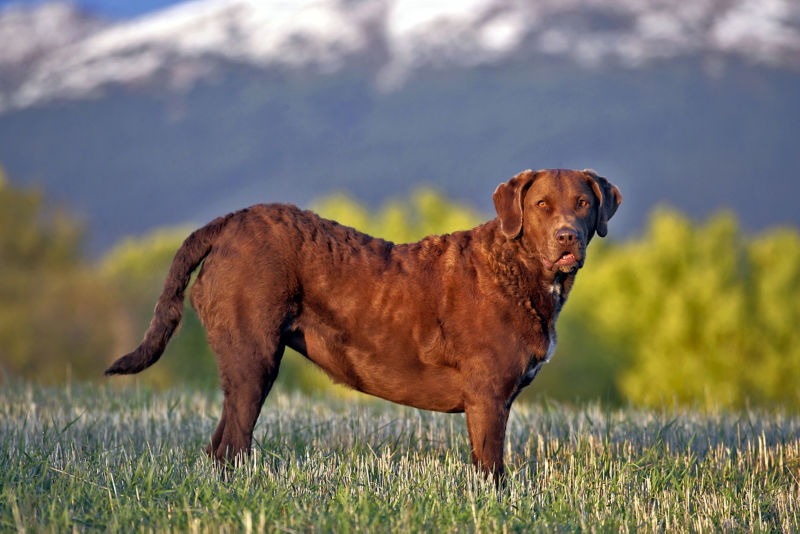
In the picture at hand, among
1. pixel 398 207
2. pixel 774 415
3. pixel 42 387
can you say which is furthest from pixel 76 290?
pixel 774 415

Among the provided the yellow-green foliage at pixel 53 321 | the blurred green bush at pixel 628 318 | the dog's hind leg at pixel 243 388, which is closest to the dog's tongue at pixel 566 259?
the dog's hind leg at pixel 243 388

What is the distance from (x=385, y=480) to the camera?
16.6ft

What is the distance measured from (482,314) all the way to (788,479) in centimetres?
265

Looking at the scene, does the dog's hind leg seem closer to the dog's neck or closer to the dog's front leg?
the dog's front leg

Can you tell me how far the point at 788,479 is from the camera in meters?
5.82

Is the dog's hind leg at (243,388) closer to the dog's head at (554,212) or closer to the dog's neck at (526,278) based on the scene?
the dog's neck at (526,278)

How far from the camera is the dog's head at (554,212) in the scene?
5.13 m

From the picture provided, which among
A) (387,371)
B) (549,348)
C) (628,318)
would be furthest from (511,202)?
(628,318)

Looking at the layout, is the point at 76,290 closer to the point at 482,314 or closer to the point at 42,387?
the point at 42,387

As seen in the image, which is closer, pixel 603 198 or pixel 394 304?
pixel 394 304

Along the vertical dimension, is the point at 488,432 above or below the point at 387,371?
below

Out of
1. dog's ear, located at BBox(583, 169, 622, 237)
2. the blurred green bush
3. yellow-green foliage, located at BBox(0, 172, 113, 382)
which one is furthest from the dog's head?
yellow-green foliage, located at BBox(0, 172, 113, 382)

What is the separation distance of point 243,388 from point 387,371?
37.2 inches

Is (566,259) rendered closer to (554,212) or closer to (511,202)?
(554,212)
